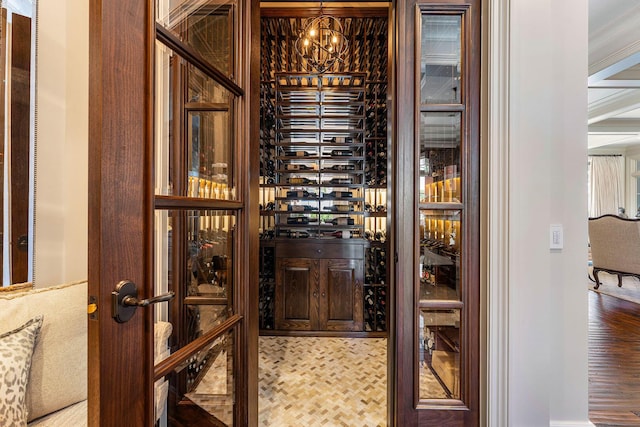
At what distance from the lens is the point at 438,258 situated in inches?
55.8

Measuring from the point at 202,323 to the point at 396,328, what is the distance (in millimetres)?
904

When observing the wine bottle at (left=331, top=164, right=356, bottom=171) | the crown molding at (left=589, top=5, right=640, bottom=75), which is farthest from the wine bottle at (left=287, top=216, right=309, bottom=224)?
the crown molding at (left=589, top=5, right=640, bottom=75)

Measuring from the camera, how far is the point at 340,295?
2.95 meters

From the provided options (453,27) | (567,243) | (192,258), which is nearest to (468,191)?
(567,243)

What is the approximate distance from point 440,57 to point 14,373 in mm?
2158

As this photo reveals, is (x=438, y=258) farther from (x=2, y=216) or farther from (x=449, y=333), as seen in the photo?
(x=2, y=216)

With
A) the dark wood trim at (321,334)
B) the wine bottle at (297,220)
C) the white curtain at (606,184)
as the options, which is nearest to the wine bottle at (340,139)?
the wine bottle at (297,220)

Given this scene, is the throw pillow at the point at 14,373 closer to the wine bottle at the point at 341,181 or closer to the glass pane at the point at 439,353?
the glass pane at the point at 439,353

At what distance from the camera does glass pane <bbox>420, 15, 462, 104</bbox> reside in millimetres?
1392

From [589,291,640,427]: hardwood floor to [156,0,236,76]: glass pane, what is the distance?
9.31 feet

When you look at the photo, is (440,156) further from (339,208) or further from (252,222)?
(339,208)

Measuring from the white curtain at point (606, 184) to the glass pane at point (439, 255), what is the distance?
9.34 metres

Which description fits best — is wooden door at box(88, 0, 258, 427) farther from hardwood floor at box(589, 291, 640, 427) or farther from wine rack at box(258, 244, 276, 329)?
hardwood floor at box(589, 291, 640, 427)

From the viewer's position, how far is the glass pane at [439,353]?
4.52 ft
